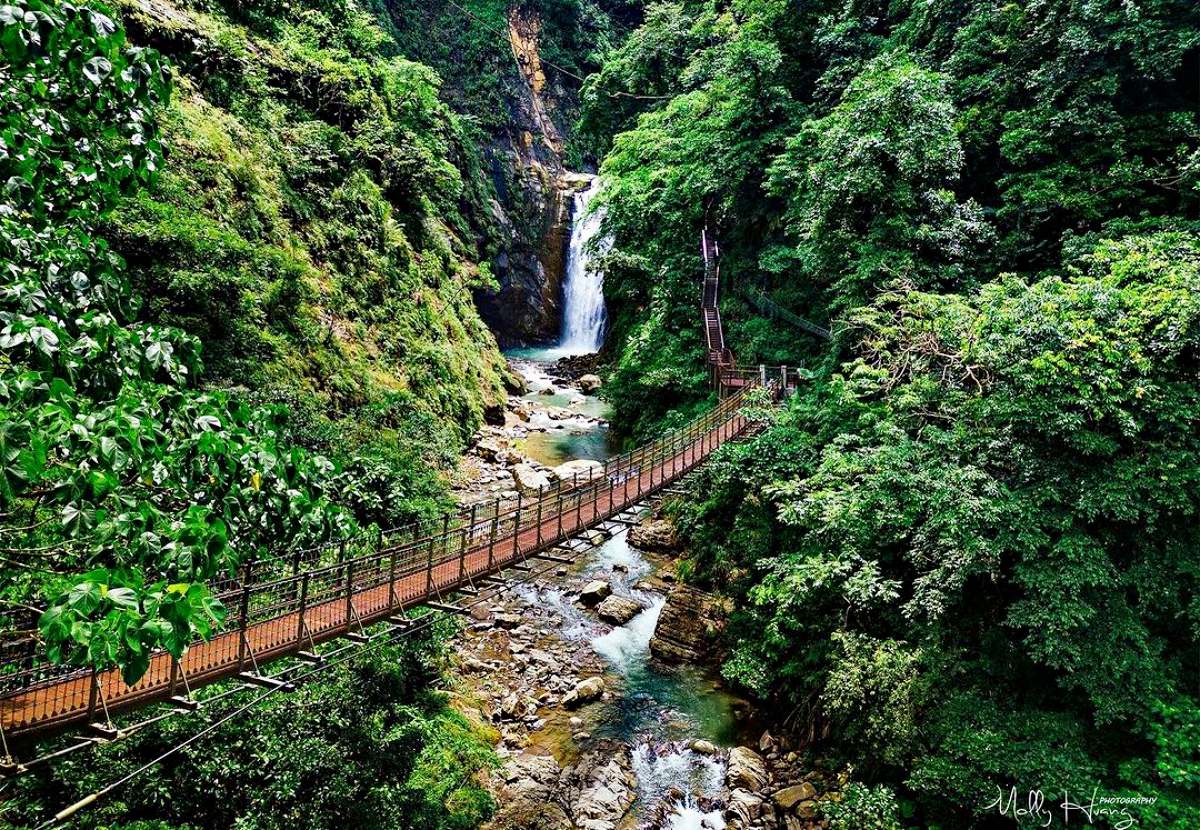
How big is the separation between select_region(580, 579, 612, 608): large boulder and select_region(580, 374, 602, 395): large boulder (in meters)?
13.4

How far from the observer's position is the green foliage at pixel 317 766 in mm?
4637

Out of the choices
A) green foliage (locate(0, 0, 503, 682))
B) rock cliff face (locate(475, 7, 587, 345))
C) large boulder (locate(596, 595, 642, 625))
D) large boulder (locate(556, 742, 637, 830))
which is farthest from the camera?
rock cliff face (locate(475, 7, 587, 345))

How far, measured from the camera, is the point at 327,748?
5645 mm

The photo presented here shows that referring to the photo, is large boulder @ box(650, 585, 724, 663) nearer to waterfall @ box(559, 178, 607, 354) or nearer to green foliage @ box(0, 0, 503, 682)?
green foliage @ box(0, 0, 503, 682)

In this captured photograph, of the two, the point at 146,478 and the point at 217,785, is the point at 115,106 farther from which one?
the point at 217,785

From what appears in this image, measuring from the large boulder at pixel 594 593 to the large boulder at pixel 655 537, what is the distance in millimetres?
Result: 1991

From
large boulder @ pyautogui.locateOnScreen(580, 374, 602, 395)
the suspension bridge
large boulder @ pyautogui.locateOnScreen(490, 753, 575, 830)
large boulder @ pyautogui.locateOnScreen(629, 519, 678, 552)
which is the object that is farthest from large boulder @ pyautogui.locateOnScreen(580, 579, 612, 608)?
large boulder @ pyautogui.locateOnScreen(580, 374, 602, 395)

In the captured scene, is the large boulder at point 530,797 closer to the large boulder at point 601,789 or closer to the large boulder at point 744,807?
the large boulder at point 601,789

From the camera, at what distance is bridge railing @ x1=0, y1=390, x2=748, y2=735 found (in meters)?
3.95

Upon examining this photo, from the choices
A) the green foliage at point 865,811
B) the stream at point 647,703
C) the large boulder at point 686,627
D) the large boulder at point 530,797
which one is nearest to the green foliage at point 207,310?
the large boulder at point 530,797

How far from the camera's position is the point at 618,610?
1095cm

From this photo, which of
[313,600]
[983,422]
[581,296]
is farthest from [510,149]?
[313,600]

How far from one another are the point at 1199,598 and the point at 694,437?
7.60 metres

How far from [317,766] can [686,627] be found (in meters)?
6.23
